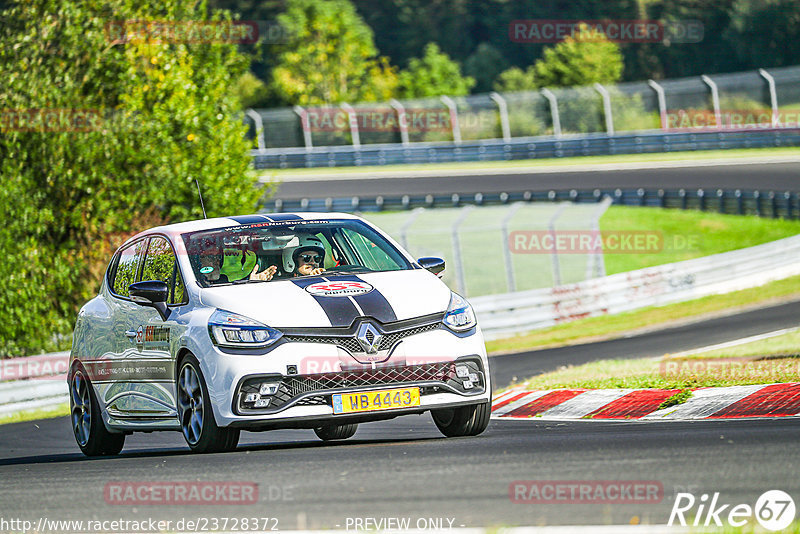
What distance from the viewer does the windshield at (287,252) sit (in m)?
8.97

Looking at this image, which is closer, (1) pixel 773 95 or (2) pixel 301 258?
(2) pixel 301 258

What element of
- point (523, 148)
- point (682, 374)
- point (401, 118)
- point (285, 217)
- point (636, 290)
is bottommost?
point (636, 290)

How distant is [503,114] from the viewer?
50.6 m

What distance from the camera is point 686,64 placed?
3344 inches

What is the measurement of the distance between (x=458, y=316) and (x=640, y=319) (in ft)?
57.7

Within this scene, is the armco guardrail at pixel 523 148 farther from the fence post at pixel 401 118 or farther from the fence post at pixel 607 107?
the fence post at pixel 401 118

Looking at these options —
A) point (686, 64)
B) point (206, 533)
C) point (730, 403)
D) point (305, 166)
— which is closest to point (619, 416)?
point (730, 403)

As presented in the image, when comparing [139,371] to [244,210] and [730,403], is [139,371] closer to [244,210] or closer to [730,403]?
[730,403]

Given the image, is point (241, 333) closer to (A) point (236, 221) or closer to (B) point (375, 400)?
(B) point (375, 400)

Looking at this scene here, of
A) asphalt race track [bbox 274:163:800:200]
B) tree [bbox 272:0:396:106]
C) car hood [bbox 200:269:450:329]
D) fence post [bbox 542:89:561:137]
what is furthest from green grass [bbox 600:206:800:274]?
tree [bbox 272:0:396:106]

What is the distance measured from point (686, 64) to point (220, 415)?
80.8 metres

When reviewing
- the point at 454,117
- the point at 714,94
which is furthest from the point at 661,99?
the point at 454,117

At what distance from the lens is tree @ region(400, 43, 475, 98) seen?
75125 millimetres

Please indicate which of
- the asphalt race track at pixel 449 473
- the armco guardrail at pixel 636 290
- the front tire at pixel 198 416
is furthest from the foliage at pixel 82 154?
the front tire at pixel 198 416
